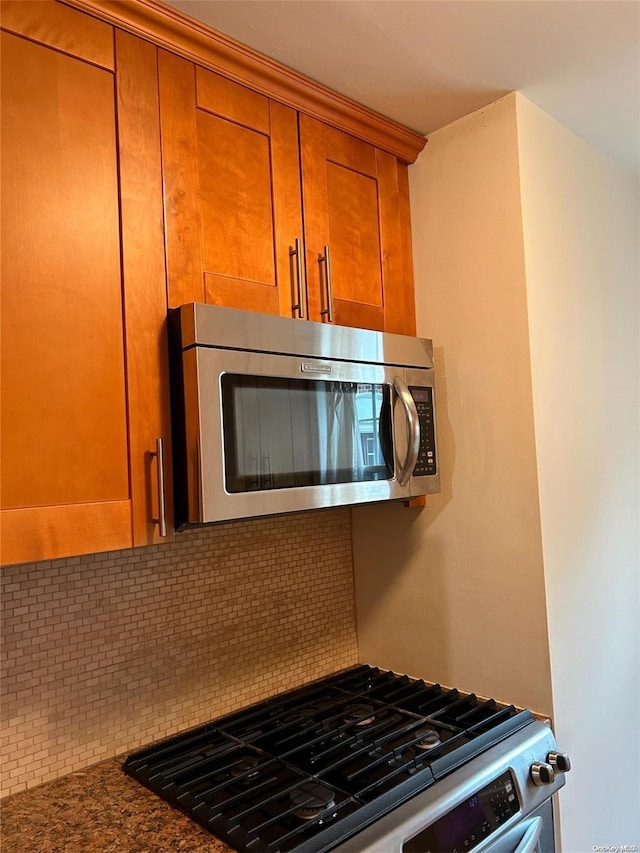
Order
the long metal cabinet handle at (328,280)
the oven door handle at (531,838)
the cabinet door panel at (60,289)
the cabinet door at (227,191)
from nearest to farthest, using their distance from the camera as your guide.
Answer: the cabinet door panel at (60,289), the cabinet door at (227,191), the oven door handle at (531,838), the long metal cabinet handle at (328,280)

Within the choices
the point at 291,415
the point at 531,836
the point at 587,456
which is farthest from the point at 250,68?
the point at 531,836

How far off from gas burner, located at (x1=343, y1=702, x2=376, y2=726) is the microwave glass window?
583 mm

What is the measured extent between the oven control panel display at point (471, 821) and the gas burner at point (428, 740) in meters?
0.14

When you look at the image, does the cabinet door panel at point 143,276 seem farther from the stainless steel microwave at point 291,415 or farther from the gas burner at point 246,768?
the gas burner at point 246,768

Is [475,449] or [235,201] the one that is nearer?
[235,201]

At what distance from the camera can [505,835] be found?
131 cm

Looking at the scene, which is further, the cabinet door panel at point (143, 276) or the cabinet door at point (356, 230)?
the cabinet door at point (356, 230)

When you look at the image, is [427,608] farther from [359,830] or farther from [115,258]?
[115,258]

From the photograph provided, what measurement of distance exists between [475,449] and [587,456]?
1.09ft

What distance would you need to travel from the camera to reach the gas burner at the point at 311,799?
3.74 feet

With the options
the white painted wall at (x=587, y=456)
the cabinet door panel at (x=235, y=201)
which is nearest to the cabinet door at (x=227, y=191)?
the cabinet door panel at (x=235, y=201)

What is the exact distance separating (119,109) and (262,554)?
111 cm

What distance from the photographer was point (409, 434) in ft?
5.00

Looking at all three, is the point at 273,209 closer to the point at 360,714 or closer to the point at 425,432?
the point at 425,432
